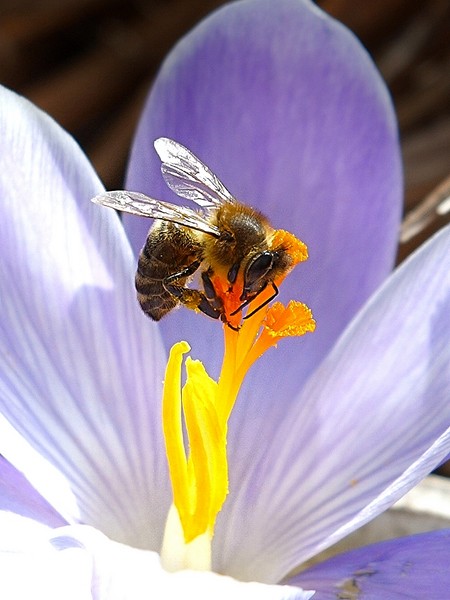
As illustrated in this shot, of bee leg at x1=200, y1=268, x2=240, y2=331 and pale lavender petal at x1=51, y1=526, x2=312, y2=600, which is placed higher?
bee leg at x1=200, y1=268, x2=240, y2=331

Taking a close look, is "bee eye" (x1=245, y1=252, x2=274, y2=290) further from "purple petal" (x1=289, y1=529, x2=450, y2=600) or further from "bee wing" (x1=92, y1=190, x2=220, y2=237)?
"purple petal" (x1=289, y1=529, x2=450, y2=600)

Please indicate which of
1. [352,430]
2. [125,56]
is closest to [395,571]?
[352,430]

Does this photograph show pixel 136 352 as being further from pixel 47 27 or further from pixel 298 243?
pixel 47 27

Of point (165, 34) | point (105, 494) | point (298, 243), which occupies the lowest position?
point (105, 494)

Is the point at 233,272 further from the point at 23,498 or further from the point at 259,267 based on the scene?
the point at 23,498

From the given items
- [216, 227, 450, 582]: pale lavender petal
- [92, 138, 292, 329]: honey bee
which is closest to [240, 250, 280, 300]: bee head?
[92, 138, 292, 329]: honey bee

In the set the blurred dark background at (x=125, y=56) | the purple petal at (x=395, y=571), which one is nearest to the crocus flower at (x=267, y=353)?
the purple petal at (x=395, y=571)

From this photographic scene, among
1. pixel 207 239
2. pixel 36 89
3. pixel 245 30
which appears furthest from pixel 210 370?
pixel 36 89
